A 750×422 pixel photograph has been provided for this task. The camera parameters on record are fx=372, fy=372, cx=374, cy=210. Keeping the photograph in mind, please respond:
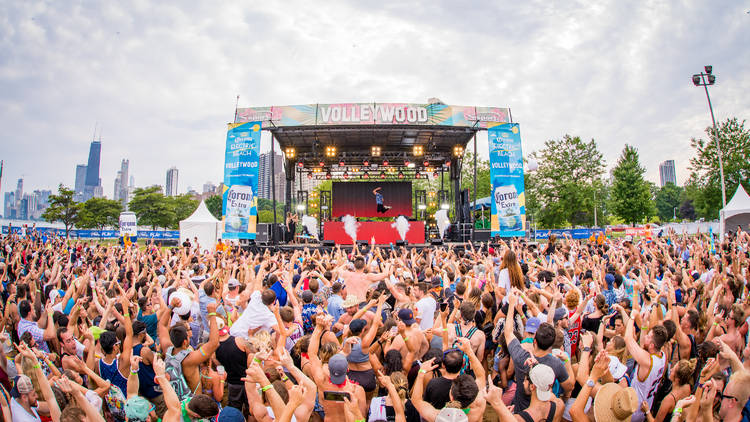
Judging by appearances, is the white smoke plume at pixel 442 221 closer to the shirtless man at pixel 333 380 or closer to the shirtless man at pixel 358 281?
the shirtless man at pixel 358 281

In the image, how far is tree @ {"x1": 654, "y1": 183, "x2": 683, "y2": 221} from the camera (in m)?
90.5

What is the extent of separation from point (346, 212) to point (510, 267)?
20.7m

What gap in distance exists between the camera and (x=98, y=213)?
46.2m

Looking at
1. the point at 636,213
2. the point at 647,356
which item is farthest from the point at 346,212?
the point at 636,213

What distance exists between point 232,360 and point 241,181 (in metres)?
13.6

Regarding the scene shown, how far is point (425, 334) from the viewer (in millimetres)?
3756

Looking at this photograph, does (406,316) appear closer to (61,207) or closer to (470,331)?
(470,331)

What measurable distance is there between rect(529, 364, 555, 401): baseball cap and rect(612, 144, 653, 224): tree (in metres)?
42.3

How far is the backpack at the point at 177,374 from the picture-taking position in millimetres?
3086

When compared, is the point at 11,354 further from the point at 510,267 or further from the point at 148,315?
the point at 510,267

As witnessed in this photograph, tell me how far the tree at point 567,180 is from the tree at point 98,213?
52.0 m

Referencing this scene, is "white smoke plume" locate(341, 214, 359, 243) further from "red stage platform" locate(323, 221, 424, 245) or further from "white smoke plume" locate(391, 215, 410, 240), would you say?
"white smoke plume" locate(391, 215, 410, 240)

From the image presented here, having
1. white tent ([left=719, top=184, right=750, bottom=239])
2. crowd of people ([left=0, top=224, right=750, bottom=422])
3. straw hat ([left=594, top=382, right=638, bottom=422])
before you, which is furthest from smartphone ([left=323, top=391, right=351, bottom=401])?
white tent ([left=719, top=184, right=750, bottom=239])

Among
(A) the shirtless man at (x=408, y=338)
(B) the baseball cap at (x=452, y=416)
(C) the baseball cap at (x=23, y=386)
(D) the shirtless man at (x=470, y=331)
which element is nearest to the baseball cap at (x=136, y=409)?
(C) the baseball cap at (x=23, y=386)
